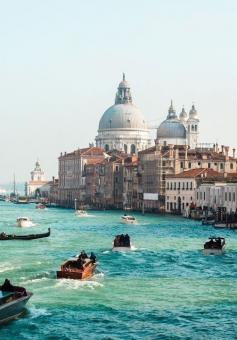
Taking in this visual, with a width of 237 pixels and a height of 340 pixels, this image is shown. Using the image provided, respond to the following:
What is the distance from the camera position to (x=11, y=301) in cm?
2683

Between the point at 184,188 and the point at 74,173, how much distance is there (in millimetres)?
59207

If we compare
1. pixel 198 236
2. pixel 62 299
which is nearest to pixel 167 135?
pixel 198 236

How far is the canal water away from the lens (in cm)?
2623

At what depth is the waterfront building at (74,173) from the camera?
16288 cm

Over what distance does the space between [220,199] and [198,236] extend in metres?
30.5

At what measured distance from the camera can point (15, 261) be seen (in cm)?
4212

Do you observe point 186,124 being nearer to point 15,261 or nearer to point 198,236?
point 198,236

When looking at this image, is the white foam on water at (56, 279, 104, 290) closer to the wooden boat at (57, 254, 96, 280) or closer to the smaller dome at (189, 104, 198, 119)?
the wooden boat at (57, 254, 96, 280)

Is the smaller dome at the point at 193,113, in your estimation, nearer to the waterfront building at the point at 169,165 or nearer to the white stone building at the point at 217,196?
the waterfront building at the point at 169,165

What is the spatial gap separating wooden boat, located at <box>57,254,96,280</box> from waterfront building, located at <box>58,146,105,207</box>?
12297 cm

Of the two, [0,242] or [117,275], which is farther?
[0,242]

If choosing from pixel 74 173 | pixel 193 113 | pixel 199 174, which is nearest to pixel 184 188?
pixel 199 174

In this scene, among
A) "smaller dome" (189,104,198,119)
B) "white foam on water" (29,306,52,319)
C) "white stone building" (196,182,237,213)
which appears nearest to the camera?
"white foam on water" (29,306,52,319)

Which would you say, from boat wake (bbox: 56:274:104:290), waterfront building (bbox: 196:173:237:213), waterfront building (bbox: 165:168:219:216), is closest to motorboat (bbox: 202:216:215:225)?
waterfront building (bbox: 196:173:237:213)
